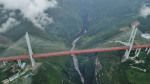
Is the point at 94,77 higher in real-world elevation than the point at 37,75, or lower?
lower

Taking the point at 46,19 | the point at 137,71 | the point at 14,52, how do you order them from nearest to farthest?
the point at 137,71, the point at 14,52, the point at 46,19

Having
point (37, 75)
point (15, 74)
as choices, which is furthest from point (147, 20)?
point (15, 74)

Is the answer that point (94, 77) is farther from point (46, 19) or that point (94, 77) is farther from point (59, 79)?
point (46, 19)

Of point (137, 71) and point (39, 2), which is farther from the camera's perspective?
point (39, 2)

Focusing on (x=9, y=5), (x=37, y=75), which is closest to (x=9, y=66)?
(x=37, y=75)

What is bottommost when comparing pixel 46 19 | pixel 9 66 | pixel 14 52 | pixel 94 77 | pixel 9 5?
pixel 94 77

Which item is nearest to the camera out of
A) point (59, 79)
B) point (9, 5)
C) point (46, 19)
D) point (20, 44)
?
point (59, 79)

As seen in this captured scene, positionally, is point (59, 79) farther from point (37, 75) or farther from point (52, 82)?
point (37, 75)

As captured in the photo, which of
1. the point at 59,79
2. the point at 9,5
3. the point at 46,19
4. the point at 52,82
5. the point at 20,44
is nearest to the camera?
the point at 52,82

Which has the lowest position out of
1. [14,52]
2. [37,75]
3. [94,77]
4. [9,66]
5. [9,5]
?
[94,77]
